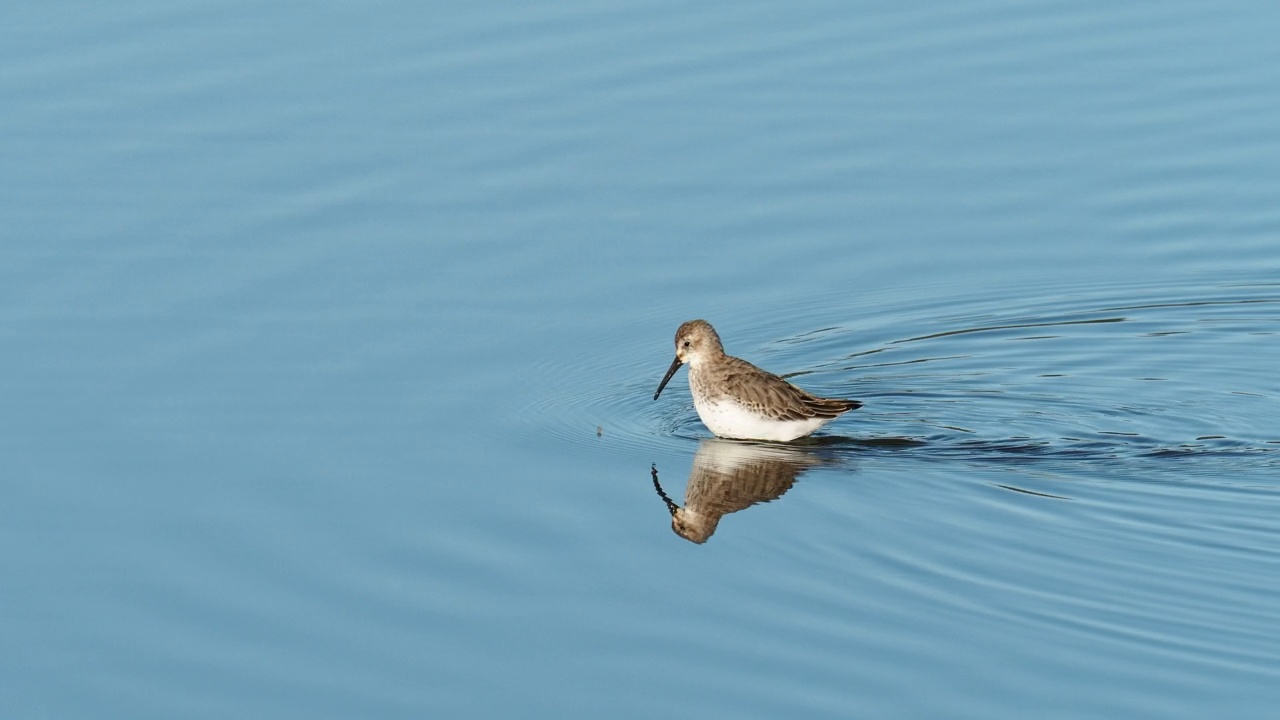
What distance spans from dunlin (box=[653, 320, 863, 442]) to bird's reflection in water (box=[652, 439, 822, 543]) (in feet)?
0.47

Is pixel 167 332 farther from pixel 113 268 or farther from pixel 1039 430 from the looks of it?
pixel 1039 430

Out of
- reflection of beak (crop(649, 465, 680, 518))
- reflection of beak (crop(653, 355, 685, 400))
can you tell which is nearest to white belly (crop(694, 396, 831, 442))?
reflection of beak (crop(653, 355, 685, 400))

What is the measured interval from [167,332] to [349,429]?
203 centimetres

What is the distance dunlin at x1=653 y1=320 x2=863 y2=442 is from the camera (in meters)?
13.3

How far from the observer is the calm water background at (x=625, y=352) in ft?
31.6

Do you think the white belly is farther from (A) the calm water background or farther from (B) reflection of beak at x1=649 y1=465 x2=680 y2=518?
(B) reflection of beak at x1=649 y1=465 x2=680 y2=518

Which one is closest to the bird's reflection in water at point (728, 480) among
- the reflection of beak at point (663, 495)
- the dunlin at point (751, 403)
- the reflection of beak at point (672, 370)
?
the reflection of beak at point (663, 495)

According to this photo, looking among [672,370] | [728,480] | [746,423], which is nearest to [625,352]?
[672,370]

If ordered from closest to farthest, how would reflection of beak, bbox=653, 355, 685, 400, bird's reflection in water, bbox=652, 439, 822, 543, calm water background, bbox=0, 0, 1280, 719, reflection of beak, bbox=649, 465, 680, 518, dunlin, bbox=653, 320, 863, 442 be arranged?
1. calm water background, bbox=0, 0, 1280, 719
2. bird's reflection in water, bbox=652, 439, 822, 543
3. reflection of beak, bbox=649, 465, 680, 518
4. dunlin, bbox=653, 320, 863, 442
5. reflection of beak, bbox=653, 355, 685, 400

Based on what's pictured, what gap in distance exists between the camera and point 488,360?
559 inches

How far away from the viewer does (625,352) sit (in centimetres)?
1463

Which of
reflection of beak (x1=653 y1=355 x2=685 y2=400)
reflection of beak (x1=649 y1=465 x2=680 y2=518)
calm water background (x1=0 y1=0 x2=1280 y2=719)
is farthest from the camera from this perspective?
reflection of beak (x1=653 y1=355 x2=685 y2=400)

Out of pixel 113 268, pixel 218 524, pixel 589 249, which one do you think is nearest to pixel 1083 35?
pixel 589 249

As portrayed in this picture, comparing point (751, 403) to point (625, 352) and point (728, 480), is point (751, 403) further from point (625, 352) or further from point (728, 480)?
point (625, 352)
